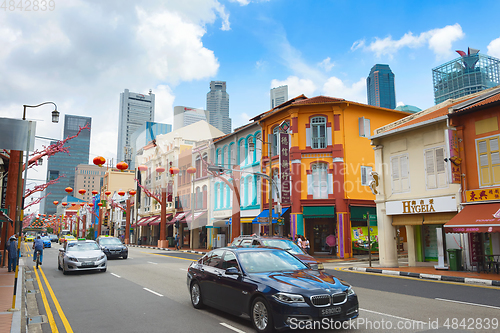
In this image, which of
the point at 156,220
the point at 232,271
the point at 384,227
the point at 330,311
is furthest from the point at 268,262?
the point at 156,220

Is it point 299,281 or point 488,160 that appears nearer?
point 299,281

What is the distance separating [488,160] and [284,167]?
14.2 meters

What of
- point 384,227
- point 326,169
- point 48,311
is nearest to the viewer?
point 48,311

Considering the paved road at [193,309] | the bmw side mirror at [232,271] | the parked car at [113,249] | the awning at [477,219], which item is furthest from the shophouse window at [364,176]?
the bmw side mirror at [232,271]

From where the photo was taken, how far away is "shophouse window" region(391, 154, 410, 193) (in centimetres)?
2100

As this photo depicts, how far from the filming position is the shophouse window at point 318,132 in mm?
29422

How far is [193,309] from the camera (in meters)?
9.23

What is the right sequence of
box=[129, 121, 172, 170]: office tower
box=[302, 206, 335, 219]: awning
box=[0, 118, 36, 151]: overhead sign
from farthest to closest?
Answer: box=[129, 121, 172, 170]: office tower
box=[302, 206, 335, 219]: awning
box=[0, 118, 36, 151]: overhead sign

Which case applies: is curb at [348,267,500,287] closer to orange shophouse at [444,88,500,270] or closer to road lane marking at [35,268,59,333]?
orange shophouse at [444,88,500,270]

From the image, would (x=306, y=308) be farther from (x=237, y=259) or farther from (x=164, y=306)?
(x=164, y=306)

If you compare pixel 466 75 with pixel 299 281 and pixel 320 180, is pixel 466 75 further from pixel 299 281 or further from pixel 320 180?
pixel 299 281

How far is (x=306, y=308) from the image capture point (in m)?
6.43

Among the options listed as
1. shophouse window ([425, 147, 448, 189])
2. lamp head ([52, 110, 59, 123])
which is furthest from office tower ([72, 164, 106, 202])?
shophouse window ([425, 147, 448, 189])

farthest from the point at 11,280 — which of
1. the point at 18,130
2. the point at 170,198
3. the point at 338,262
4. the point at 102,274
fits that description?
the point at 170,198
